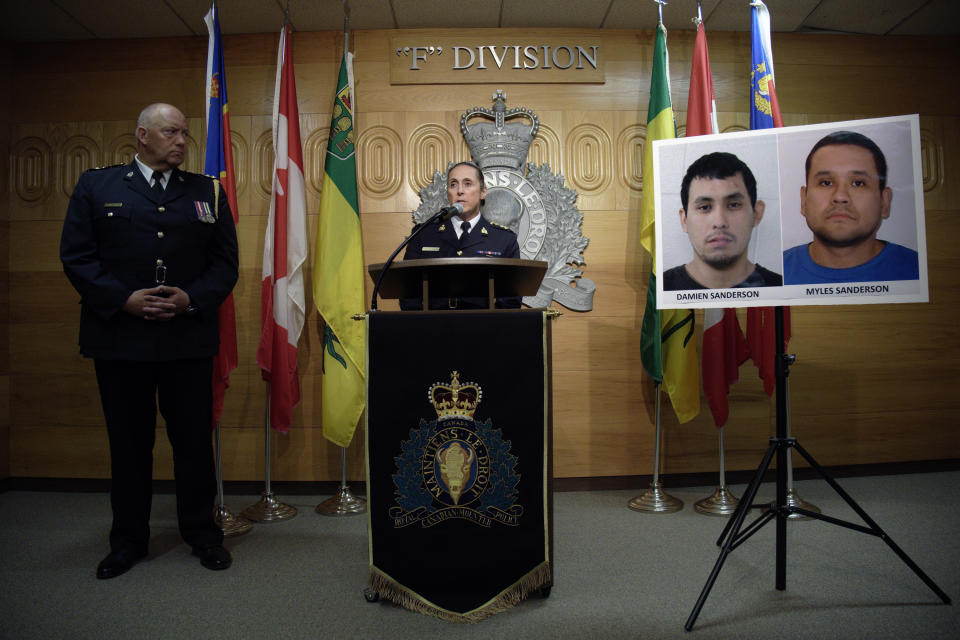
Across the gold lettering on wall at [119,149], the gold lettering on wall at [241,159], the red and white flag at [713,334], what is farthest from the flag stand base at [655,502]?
the gold lettering on wall at [119,149]

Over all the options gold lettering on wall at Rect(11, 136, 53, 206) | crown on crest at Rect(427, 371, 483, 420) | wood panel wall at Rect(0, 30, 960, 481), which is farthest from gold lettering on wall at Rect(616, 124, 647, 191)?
gold lettering on wall at Rect(11, 136, 53, 206)

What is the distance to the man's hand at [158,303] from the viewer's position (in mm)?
2133

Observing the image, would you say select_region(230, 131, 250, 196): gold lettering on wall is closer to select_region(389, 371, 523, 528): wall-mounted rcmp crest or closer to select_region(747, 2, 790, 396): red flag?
select_region(389, 371, 523, 528): wall-mounted rcmp crest

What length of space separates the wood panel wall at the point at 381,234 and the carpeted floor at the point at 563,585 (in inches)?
24.2

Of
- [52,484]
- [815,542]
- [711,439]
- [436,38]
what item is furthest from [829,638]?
[52,484]

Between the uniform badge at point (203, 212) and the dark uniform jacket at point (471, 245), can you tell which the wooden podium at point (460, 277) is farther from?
the uniform badge at point (203, 212)

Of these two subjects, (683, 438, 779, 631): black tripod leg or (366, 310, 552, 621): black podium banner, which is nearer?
(683, 438, 779, 631): black tripod leg

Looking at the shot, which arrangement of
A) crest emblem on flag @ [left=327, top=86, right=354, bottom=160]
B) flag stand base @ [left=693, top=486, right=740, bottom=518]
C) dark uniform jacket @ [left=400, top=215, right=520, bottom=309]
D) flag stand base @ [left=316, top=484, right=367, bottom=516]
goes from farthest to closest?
1. crest emblem on flag @ [left=327, top=86, right=354, bottom=160]
2. flag stand base @ [left=316, top=484, right=367, bottom=516]
3. flag stand base @ [left=693, top=486, right=740, bottom=518]
4. dark uniform jacket @ [left=400, top=215, right=520, bottom=309]

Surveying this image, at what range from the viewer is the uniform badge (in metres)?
2.31

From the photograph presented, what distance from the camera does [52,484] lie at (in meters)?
3.48

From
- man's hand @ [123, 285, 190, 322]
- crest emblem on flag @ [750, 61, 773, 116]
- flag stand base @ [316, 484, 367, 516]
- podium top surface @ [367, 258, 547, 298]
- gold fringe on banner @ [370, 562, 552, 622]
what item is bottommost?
flag stand base @ [316, 484, 367, 516]

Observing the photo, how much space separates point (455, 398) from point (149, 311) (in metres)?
1.21

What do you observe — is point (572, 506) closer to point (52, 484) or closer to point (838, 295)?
point (838, 295)

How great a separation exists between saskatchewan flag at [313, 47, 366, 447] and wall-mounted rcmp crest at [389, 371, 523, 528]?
48.3 inches
